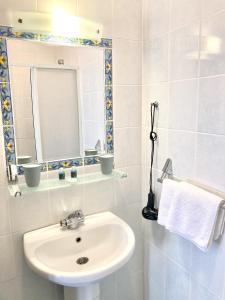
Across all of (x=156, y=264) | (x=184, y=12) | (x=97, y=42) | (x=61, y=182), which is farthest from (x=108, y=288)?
(x=184, y=12)

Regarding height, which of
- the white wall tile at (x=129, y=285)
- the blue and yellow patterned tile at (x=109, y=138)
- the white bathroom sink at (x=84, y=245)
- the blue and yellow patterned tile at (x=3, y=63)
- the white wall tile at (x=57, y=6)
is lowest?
the white wall tile at (x=129, y=285)

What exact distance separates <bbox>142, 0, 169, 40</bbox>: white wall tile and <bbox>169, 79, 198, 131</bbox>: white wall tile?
32 centimetres

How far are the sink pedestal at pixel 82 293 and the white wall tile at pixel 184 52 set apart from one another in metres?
1.19

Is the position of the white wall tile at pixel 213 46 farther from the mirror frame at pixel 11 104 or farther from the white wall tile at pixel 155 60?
the mirror frame at pixel 11 104

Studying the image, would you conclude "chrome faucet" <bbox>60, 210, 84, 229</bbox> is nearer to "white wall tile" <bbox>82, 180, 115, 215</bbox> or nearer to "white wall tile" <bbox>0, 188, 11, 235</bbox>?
"white wall tile" <bbox>82, 180, 115, 215</bbox>

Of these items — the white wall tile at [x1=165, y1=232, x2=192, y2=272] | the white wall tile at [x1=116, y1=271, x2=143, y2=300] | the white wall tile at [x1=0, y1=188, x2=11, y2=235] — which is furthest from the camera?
the white wall tile at [x1=116, y1=271, x2=143, y2=300]

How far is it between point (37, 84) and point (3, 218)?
0.71m

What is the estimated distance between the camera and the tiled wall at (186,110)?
1.11 m

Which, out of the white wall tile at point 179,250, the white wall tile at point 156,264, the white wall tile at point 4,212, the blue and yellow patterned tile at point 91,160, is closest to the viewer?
the white wall tile at point 4,212

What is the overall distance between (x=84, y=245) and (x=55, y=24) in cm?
119

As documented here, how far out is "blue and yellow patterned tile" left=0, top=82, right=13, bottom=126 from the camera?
3.93ft

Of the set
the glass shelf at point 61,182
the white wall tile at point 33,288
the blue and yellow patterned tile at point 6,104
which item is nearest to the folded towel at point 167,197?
the glass shelf at point 61,182

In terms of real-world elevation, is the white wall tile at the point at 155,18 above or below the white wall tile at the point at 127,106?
above

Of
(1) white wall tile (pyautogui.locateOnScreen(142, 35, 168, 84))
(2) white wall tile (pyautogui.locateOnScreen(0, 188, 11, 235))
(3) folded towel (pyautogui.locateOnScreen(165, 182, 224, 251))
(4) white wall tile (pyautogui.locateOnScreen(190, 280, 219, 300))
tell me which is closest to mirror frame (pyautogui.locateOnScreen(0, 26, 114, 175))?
(2) white wall tile (pyautogui.locateOnScreen(0, 188, 11, 235))
